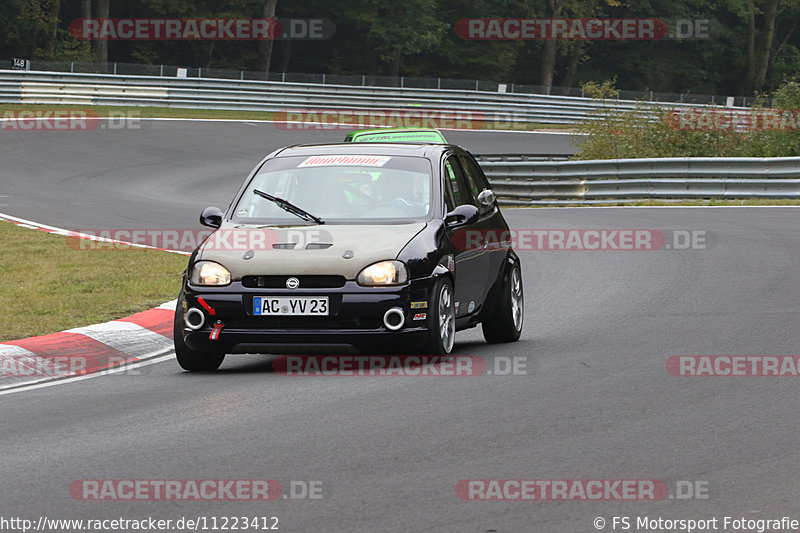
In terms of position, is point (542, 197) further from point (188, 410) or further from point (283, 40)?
point (283, 40)

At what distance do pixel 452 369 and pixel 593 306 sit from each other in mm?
3753

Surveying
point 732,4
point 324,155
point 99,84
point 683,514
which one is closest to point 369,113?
point 99,84

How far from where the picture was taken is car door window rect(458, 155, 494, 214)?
10891 millimetres

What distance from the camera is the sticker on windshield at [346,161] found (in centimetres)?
1015

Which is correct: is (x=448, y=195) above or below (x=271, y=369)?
above

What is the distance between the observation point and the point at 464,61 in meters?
71.1

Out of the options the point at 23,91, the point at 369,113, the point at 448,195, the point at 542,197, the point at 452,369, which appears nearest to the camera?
the point at 452,369

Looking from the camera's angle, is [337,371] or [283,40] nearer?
[337,371]
